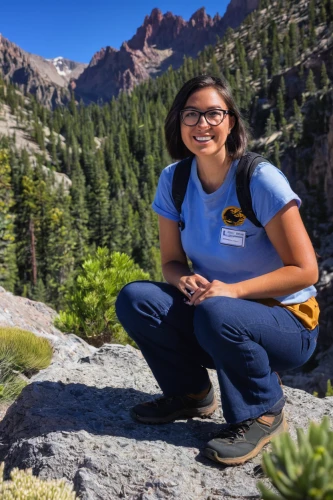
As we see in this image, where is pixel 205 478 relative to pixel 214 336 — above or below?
below

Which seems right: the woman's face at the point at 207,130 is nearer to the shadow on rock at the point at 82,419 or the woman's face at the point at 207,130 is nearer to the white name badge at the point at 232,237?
the white name badge at the point at 232,237

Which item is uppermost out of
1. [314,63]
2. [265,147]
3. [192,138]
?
[314,63]

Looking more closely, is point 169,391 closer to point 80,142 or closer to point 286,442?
point 286,442

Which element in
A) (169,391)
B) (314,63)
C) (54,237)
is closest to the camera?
(169,391)

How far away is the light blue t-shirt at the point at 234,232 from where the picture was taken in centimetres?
258

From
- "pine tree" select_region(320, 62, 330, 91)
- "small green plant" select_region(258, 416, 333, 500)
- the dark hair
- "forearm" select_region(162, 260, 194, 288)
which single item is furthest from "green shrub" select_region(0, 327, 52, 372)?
"pine tree" select_region(320, 62, 330, 91)

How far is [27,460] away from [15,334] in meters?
1.93

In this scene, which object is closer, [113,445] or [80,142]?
[113,445]

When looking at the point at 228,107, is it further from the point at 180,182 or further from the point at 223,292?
the point at 223,292

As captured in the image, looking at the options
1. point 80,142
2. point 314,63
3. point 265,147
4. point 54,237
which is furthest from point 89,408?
point 80,142

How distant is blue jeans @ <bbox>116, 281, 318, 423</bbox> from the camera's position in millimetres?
2473

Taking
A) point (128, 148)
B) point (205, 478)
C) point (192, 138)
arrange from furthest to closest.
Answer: point (128, 148)
point (192, 138)
point (205, 478)

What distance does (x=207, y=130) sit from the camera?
111 inches

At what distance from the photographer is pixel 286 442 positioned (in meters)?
1.17
